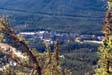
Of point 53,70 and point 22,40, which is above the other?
point 22,40

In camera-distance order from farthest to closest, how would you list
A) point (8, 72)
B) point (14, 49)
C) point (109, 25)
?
point (109, 25)
point (8, 72)
point (14, 49)

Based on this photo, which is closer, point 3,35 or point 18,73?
point 3,35

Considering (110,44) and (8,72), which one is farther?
(110,44)

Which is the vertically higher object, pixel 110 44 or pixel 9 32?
pixel 9 32

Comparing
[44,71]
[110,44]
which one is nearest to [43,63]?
[44,71]

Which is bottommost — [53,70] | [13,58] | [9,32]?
[53,70]

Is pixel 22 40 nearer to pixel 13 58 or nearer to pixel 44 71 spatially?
pixel 13 58

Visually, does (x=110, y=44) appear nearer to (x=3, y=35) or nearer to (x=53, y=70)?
(x=53, y=70)

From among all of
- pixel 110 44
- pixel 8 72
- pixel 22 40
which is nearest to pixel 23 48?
pixel 22 40

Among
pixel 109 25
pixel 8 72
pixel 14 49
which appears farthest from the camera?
pixel 109 25
